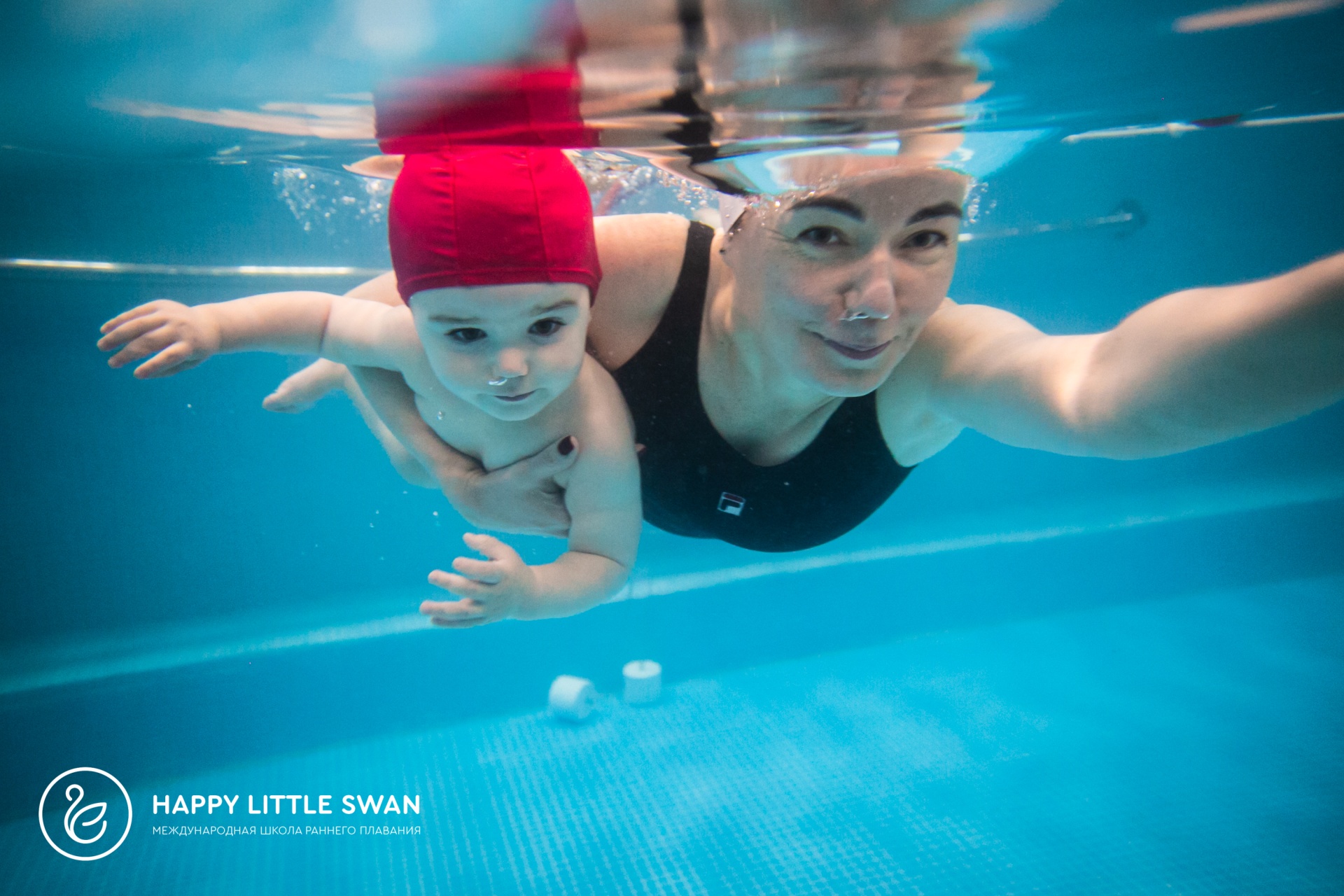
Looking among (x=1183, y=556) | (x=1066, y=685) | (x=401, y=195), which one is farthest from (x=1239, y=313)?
(x=1183, y=556)

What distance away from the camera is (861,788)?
4492 millimetres

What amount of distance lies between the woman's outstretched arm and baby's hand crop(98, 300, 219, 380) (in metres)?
2.11

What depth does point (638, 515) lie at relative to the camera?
240 cm

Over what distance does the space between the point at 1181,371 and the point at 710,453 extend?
140 centimetres

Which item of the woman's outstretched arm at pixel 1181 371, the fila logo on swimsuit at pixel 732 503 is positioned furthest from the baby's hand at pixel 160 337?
the woman's outstretched arm at pixel 1181 371

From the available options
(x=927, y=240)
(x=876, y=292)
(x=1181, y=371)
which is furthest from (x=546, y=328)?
(x=1181, y=371)

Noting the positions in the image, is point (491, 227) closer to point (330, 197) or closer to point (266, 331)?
point (266, 331)

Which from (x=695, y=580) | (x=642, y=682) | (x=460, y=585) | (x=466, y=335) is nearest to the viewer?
(x=460, y=585)

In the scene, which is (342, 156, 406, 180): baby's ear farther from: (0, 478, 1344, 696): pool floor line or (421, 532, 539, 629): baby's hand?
(0, 478, 1344, 696): pool floor line

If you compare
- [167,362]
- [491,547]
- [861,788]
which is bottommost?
[861,788]

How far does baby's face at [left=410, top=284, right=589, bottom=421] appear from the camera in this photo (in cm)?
197

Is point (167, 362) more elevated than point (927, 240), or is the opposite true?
point (927, 240)

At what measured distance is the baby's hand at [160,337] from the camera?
1961 millimetres

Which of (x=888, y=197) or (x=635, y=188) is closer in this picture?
(x=888, y=197)
